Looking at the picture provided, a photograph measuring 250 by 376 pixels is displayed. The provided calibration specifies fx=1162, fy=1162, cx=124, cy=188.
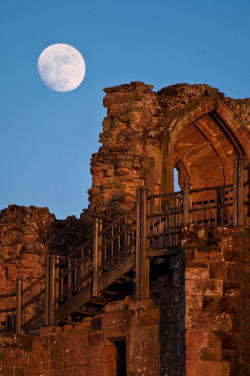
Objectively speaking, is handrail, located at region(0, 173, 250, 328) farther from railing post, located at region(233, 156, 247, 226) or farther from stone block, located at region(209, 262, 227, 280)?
stone block, located at region(209, 262, 227, 280)

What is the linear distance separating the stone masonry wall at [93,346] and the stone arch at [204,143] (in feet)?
16.9

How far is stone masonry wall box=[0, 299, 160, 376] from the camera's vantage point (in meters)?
20.9

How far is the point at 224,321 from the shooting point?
19656mm

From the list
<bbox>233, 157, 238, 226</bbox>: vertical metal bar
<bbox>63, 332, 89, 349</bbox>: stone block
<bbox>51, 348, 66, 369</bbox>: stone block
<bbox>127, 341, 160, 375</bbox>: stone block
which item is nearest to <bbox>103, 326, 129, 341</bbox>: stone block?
<bbox>127, 341, 160, 375</bbox>: stone block

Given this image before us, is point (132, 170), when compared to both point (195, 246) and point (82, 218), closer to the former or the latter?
point (82, 218)

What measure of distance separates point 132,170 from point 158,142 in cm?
98

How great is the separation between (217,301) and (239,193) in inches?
75.8

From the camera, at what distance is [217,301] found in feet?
65.0

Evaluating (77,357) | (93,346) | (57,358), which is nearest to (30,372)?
(57,358)

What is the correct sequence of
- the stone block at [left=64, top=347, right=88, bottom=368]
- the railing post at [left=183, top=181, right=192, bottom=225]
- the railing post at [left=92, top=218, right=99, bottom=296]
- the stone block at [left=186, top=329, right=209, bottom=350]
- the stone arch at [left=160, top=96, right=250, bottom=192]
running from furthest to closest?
1. the stone arch at [left=160, top=96, right=250, bottom=192]
2. the railing post at [left=92, top=218, right=99, bottom=296]
3. the stone block at [left=64, top=347, right=88, bottom=368]
4. the railing post at [left=183, top=181, right=192, bottom=225]
5. the stone block at [left=186, top=329, right=209, bottom=350]

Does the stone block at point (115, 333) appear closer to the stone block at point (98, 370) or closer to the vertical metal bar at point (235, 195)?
the stone block at point (98, 370)

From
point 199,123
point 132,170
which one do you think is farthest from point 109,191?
point 199,123

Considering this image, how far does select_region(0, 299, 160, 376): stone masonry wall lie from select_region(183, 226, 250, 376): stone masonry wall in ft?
4.39

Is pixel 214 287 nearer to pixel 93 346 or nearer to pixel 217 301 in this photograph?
pixel 217 301
